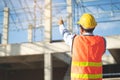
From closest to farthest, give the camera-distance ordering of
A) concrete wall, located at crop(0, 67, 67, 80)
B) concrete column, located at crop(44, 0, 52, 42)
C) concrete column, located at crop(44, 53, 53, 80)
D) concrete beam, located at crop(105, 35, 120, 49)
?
1. concrete beam, located at crop(105, 35, 120, 49)
2. concrete column, located at crop(44, 53, 53, 80)
3. concrete column, located at crop(44, 0, 52, 42)
4. concrete wall, located at crop(0, 67, 67, 80)

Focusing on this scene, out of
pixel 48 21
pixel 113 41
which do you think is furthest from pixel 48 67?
pixel 113 41

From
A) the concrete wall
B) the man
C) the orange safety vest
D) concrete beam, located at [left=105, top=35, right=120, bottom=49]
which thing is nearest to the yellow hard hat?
the man

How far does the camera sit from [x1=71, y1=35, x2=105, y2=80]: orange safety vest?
3.68 meters

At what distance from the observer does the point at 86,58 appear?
145 inches

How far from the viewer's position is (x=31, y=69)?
42.2ft

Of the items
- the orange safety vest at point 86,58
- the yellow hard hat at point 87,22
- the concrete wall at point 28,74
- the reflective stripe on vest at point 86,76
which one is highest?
the yellow hard hat at point 87,22

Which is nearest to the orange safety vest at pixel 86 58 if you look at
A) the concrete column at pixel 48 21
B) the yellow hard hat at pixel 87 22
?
the yellow hard hat at pixel 87 22

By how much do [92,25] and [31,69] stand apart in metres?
9.31

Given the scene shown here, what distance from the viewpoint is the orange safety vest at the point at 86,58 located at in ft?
12.1

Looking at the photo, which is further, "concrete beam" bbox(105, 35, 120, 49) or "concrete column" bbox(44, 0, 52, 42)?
"concrete column" bbox(44, 0, 52, 42)

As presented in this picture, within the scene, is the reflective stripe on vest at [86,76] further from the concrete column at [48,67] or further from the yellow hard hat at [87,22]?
the concrete column at [48,67]

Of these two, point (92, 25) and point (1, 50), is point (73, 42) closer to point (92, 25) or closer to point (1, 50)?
point (92, 25)

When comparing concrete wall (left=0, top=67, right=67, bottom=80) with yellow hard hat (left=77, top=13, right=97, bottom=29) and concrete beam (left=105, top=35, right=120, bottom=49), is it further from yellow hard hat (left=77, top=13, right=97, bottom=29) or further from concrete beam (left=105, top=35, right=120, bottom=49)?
A: yellow hard hat (left=77, top=13, right=97, bottom=29)

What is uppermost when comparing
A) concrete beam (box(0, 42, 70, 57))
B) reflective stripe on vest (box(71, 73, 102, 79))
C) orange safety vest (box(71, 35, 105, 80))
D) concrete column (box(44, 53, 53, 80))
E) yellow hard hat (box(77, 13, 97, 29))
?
yellow hard hat (box(77, 13, 97, 29))
